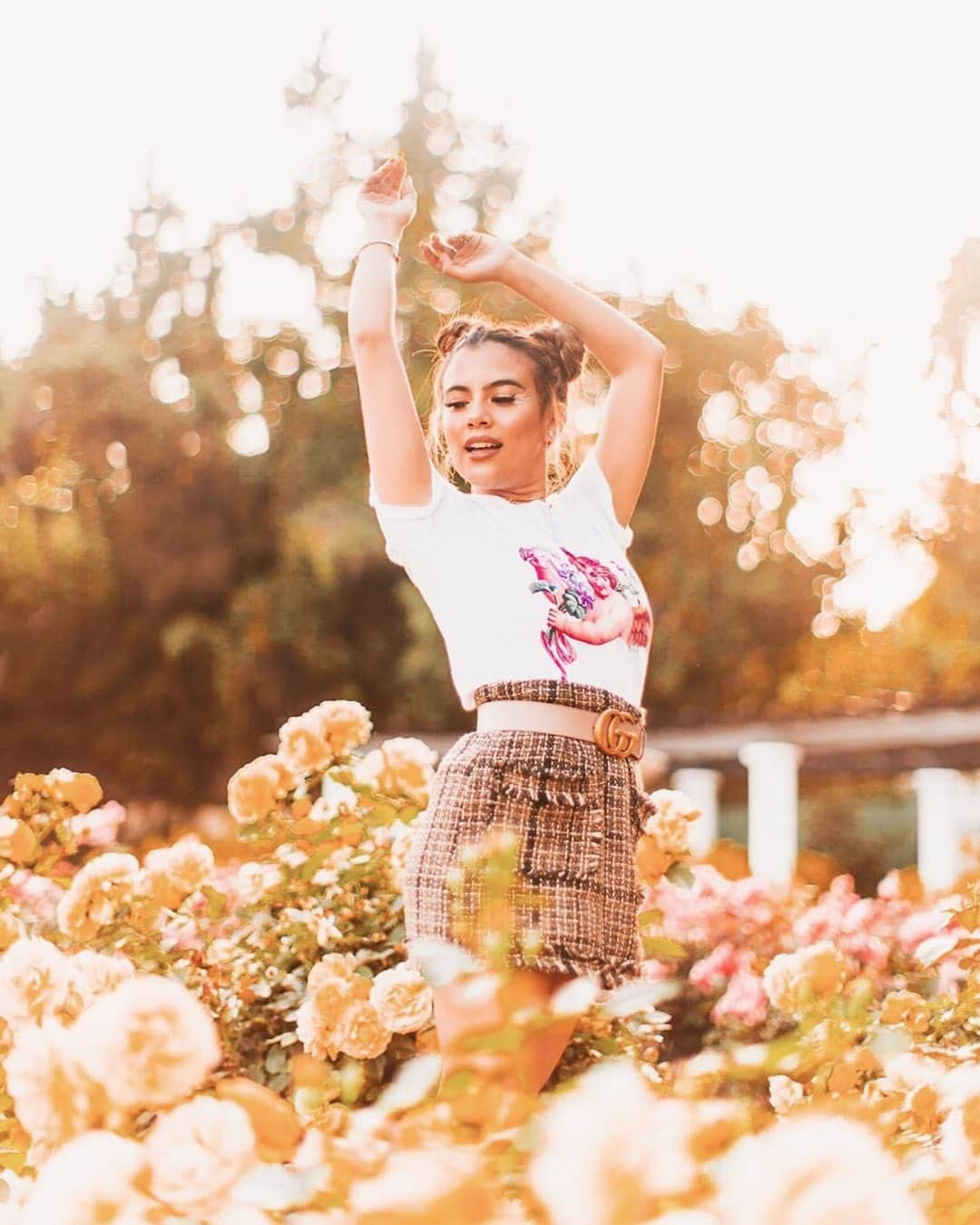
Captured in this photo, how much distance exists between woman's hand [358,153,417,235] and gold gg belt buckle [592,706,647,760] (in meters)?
0.74

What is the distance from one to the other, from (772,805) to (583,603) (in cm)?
460

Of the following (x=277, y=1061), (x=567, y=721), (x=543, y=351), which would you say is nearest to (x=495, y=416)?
(x=543, y=351)

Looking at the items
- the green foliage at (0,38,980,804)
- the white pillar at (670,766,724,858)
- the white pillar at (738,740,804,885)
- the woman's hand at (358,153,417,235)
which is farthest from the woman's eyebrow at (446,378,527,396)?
the green foliage at (0,38,980,804)

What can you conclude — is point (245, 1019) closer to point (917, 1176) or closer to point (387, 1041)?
point (387, 1041)

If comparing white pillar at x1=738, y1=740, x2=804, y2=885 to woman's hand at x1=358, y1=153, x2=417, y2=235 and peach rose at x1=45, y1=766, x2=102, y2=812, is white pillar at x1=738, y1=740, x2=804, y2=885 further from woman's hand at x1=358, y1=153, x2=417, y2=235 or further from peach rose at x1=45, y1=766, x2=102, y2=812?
woman's hand at x1=358, y1=153, x2=417, y2=235

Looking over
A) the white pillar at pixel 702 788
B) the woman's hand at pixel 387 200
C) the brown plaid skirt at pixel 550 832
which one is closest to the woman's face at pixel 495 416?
the woman's hand at pixel 387 200

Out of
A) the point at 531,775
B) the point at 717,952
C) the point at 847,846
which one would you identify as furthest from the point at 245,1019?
the point at 847,846

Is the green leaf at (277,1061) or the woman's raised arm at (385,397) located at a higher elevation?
the woman's raised arm at (385,397)

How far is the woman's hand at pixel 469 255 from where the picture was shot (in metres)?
2.12

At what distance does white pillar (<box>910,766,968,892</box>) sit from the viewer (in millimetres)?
5664

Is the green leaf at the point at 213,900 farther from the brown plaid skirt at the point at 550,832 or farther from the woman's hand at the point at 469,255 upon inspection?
the woman's hand at the point at 469,255

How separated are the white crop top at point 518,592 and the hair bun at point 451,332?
40 cm

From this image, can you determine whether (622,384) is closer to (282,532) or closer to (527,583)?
(527,583)

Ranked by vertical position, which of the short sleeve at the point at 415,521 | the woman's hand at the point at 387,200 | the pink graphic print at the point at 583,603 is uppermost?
the woman's hand at the point at 387,200
